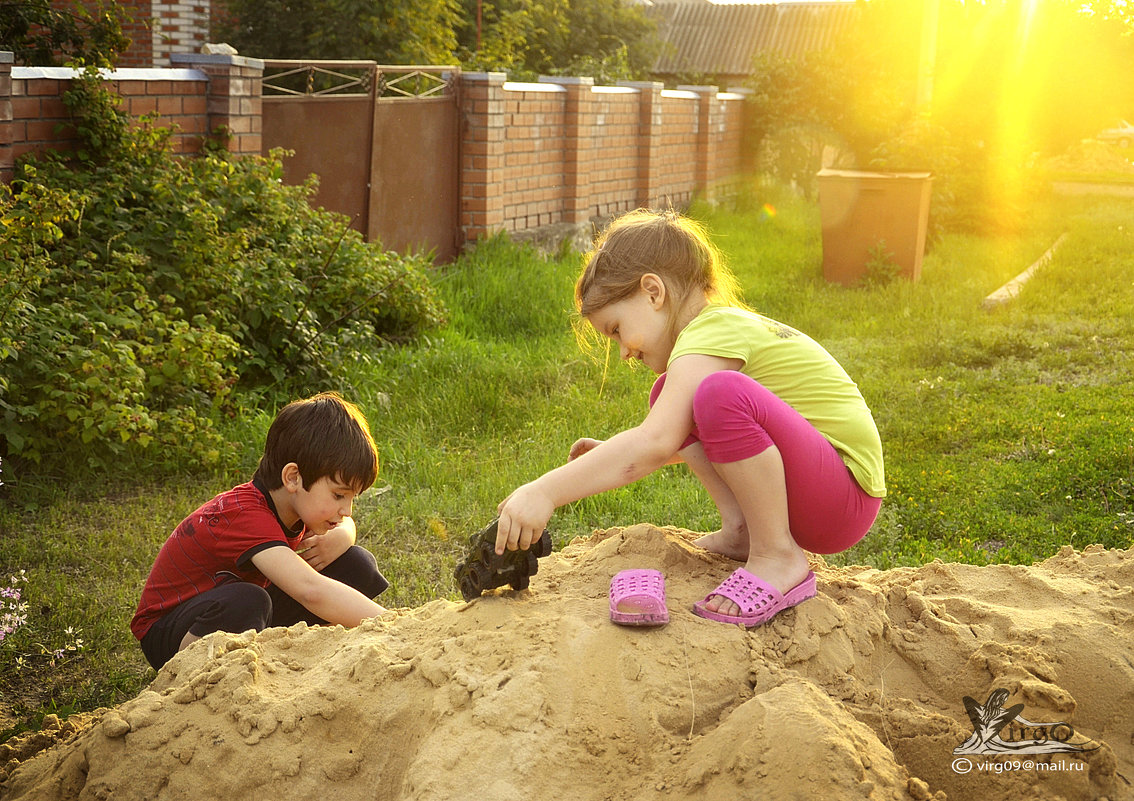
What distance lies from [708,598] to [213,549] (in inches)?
51.4

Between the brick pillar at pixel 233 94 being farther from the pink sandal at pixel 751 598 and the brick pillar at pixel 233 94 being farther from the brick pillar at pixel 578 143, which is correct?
the pink sandal at pixel 751 598

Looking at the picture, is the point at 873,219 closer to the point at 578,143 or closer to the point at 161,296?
the point at 578,143

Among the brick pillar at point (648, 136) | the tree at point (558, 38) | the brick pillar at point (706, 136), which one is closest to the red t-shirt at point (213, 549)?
the brick pillar at point (648, 136)

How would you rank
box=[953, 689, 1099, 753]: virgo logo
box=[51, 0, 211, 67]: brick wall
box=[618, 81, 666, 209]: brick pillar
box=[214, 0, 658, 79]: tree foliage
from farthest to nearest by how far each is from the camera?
box=[51, 0, 211, 67]: brick wall, box=[618, 81, 666, 209]: brick pillar, box=[214, 0, 658, 79]: tree foliage, box=[953, 689, 1099, 753]: virgo logo

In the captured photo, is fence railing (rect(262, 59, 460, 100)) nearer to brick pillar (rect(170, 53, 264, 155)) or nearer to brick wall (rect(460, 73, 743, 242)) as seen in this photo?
brick pillar (rect(170, 53, 264, 155))

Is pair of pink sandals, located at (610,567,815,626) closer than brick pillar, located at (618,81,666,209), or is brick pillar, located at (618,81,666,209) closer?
pair of pink sandals, located at (610,567,815,626)

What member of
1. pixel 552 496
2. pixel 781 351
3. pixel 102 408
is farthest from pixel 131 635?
pixel 781 351

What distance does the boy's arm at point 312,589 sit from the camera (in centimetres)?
275

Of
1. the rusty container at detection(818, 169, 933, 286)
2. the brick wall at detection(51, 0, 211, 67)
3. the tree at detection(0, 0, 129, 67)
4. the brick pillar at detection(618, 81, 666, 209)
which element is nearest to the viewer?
the tree at detection(0, 0, 129, 67)

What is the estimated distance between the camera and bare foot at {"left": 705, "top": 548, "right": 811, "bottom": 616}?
8.03 feet

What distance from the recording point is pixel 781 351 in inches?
105

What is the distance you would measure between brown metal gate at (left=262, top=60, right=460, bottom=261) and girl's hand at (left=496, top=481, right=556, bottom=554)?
5339 millimetres

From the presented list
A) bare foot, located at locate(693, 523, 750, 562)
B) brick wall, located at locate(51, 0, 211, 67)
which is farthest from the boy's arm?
brick wall, located at locate(51, 0, 211, 67)

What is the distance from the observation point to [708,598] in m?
2.43
